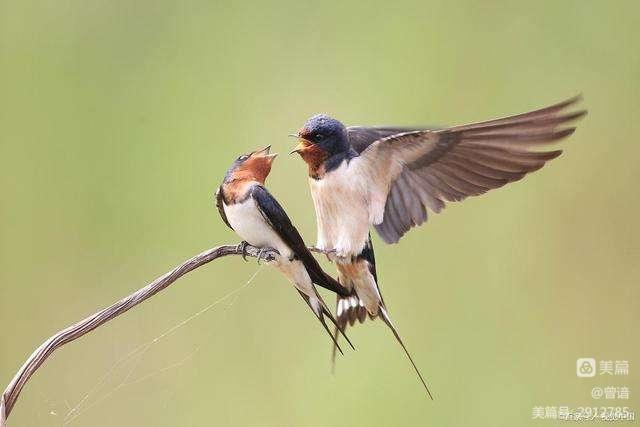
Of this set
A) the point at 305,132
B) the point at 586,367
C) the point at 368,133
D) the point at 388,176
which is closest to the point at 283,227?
the point at 305,132

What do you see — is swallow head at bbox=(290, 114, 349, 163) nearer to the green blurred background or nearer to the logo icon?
the green blurred background

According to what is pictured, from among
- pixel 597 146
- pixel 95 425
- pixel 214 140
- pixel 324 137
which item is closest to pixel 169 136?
pixel 214 140

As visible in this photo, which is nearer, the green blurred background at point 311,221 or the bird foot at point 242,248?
the bird foot at point 242,248

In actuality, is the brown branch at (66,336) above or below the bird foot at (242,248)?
below

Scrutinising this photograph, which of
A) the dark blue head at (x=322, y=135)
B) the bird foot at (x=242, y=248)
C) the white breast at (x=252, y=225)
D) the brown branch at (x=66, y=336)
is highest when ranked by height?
the dark blue head at (x=322, y=135)

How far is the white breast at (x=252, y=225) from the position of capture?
864mm

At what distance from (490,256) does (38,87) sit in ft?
3.21

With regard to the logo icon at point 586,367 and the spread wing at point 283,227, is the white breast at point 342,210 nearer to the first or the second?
the spread wing at point 283,227

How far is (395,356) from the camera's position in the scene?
154 centimetres

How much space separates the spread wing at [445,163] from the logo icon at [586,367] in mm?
640

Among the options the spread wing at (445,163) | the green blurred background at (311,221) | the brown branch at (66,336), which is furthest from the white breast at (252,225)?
the green blurred background at (311,221)

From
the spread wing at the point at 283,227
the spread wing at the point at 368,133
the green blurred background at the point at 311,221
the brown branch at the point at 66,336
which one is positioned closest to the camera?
the brown branch at the point at 66,336

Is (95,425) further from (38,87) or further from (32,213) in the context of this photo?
(38,87)

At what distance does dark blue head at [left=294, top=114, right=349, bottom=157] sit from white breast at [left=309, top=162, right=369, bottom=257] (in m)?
0.03
